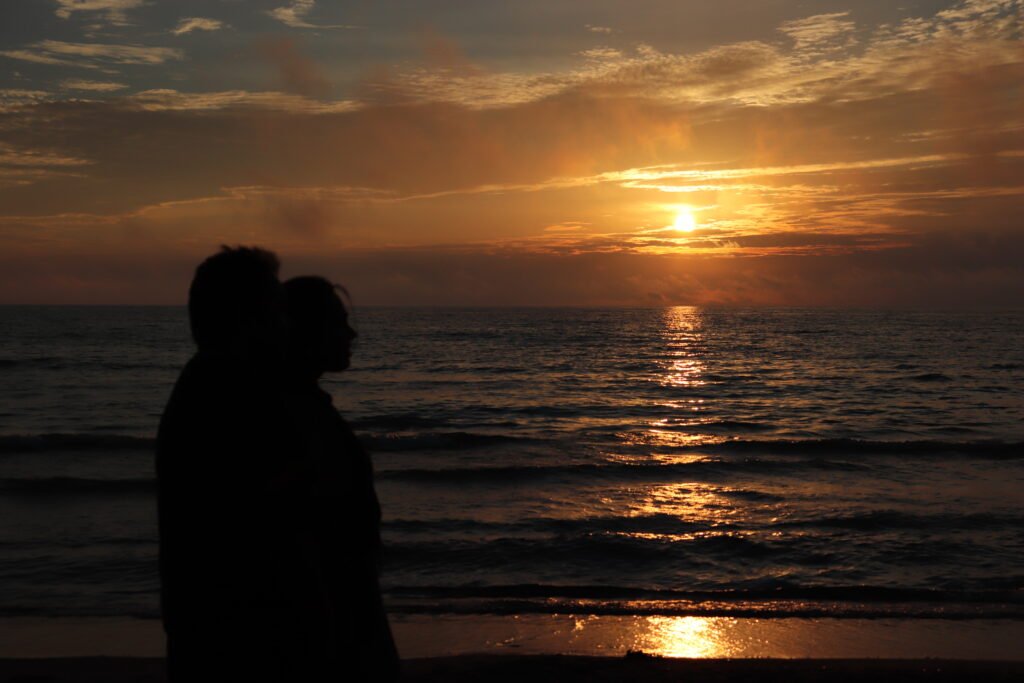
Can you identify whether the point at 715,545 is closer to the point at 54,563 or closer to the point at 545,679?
the point at 545,679

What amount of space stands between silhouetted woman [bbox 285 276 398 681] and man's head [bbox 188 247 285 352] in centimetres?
25

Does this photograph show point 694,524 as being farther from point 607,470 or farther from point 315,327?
point 315,327

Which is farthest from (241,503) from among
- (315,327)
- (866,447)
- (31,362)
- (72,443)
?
(31,362)

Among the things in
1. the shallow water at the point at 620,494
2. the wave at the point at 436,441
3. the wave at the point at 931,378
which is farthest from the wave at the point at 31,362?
the wave at the point at 931,378

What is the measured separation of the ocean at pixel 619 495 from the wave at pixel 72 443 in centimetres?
8

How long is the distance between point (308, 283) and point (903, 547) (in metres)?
Result: 9.51

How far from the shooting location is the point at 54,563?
9641mm

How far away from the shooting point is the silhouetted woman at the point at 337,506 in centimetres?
232

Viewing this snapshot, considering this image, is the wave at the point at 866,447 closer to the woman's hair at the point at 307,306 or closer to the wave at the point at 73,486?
the wave at the point at 73,486

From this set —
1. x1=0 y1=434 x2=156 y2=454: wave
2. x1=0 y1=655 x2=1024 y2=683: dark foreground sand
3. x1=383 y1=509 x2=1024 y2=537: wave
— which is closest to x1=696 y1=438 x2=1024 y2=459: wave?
x1=383 y1=509 x2=1024 y2=537: wave

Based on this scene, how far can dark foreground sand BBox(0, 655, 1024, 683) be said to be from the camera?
19.4 feet

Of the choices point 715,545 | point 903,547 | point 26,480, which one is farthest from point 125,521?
point 903,547

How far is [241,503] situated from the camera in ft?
6.69

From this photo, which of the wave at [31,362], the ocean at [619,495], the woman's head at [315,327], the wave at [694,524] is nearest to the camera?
the woman's head at [315,327]
